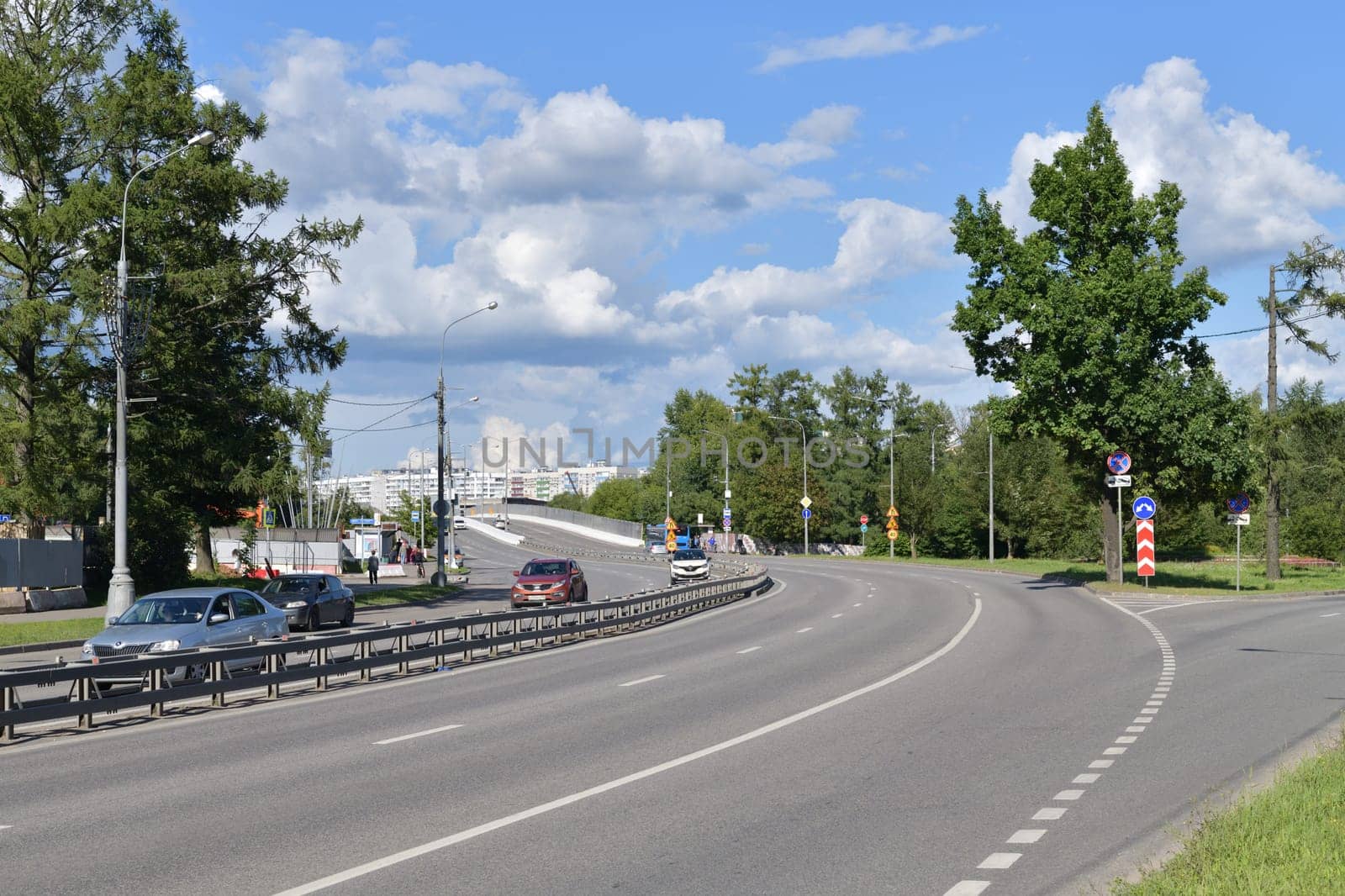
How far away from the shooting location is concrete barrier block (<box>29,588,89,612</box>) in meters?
35.9

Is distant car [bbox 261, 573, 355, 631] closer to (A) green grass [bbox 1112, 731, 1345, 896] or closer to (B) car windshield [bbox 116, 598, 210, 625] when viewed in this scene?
(B) car windshield [bbox 116, 598, 210, 625]

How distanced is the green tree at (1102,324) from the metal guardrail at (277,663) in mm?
17341

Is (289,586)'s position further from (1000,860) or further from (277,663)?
(1000,860)

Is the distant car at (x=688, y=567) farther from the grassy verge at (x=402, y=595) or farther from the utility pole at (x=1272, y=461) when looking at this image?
the utility pole at (x=1272, y=461)

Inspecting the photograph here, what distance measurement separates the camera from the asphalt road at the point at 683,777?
761 centimetres

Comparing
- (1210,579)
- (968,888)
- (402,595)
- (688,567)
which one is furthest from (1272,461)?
(968,888)

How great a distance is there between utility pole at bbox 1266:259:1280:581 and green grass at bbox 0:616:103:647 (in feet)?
126

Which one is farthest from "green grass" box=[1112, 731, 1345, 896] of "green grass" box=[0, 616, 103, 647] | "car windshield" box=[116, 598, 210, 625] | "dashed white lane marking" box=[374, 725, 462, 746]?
"green grass" box=[0, 616, 103, 647]

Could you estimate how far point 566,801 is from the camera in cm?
971

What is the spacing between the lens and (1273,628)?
26.7 m

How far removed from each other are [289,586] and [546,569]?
10.8 metres

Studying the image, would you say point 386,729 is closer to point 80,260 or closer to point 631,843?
point 631,843

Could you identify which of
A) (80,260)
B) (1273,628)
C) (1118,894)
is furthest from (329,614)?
(1118,894)

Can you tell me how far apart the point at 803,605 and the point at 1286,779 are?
2987 cm
